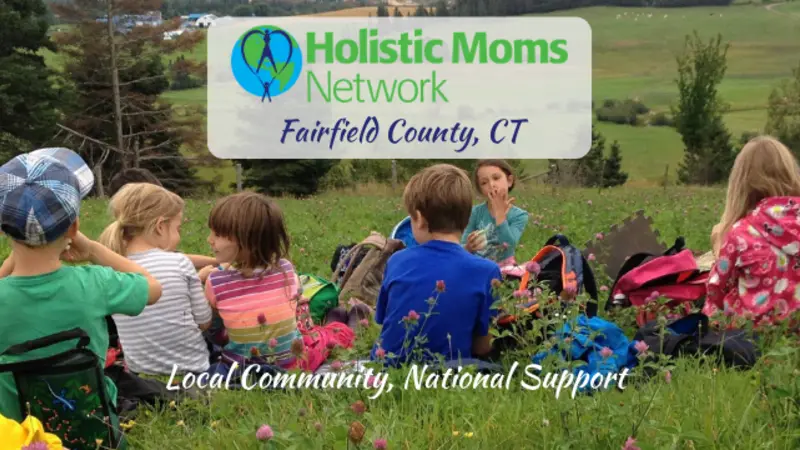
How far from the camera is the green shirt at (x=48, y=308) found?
2951mm

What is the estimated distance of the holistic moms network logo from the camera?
11914 mm

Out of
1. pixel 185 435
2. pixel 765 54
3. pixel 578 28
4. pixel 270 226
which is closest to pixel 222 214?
pixel 270 226

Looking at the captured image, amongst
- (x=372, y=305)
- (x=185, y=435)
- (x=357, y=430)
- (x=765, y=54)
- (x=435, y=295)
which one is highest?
(x=357, y=430)

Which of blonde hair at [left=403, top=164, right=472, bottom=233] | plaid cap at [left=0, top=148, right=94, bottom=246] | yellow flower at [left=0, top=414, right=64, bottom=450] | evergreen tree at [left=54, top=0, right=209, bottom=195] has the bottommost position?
evergreen tree at [left=54, top=0, right=209, bottom=195]

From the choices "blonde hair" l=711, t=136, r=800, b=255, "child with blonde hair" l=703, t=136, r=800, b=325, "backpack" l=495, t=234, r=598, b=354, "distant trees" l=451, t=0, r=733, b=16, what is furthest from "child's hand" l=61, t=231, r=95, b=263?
"distant trees" l=451, t=0, r=733, b=16

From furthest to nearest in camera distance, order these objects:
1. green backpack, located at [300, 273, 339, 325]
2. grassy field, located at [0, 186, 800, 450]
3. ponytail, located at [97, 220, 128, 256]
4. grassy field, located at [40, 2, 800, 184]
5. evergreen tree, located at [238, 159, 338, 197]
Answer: grassy field, located at [40, 2, 800, 184] < evergreen tree, located at [238, 159, 338, 197] < green backpack, located at [300, 273, 339, 325] < ponytail, located at [97, 220, 128, 256] < grassy field, located at [0, 186, 800, 450]

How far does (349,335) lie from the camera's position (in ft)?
15.1

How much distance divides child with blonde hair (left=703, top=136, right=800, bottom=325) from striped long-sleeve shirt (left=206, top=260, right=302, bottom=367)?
2115mm

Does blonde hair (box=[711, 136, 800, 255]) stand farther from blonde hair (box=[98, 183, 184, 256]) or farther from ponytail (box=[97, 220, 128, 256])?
ponytail (box=[97, 220, 128, 256])

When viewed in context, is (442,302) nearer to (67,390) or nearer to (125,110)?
(67,390)

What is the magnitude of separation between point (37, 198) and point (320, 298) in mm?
2623

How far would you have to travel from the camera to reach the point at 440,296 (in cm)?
367

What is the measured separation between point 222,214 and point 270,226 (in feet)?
0.83

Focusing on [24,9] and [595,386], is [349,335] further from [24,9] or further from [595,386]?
[24,9]
